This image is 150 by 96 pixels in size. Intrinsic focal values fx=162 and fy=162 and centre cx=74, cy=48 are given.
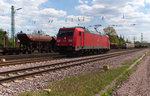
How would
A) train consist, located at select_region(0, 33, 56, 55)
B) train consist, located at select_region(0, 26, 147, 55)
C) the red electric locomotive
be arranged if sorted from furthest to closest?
train consist, located at select_region(0, 33, 56, 55) < train consist, located at select_region(0, 26, 147, 55) < the red electric locomotive

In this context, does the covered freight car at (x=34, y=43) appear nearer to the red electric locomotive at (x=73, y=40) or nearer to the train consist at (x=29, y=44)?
the train consist at (x=29, y=44)

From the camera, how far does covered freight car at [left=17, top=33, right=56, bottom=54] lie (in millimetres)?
24513

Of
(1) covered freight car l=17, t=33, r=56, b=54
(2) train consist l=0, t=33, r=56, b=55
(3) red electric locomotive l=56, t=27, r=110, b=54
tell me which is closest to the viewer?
(3) red electric locomotive l=56, t=27, r=110, b=54

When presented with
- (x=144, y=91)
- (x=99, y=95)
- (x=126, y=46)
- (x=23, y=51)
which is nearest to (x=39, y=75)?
(x=99, y=95)

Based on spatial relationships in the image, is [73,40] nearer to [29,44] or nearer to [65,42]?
[65,42]

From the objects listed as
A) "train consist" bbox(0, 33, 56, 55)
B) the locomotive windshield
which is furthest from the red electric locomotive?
"train consist" bbox(0, 33, 56, 55)

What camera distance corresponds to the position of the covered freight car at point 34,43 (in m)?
24.5

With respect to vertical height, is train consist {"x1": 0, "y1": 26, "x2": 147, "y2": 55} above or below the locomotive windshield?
below

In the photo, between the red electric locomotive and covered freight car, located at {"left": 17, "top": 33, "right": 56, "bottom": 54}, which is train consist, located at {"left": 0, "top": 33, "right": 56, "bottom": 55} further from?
the red electric locomotive

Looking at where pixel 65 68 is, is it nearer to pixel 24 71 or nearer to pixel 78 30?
pixel 24 71

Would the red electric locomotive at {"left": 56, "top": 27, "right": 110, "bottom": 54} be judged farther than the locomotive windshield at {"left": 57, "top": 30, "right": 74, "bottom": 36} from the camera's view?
No

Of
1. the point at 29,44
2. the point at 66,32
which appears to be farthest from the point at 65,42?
the point at 29,44

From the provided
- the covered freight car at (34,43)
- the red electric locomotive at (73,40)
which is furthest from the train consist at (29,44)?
the red electric locomotive at (73,40)

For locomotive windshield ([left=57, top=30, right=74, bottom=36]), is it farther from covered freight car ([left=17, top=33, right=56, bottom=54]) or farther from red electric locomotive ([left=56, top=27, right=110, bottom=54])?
covered freight car ([left=17, top=33, right=56, bottom=54])
